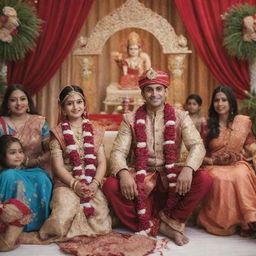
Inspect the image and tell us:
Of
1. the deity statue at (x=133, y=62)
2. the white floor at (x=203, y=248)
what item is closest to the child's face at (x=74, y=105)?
the white floor at (x=203, y=248)

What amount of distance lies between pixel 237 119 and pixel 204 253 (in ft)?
4.82

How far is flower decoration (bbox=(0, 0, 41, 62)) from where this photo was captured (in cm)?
484

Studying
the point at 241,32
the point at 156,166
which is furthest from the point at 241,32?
the point at 156,166

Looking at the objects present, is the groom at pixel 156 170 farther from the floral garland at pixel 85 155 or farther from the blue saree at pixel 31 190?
the blue saree at pixel 31 190

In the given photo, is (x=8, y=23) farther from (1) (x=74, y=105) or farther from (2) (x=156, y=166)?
(2) (x=156, y=166)

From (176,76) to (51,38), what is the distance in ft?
6.21

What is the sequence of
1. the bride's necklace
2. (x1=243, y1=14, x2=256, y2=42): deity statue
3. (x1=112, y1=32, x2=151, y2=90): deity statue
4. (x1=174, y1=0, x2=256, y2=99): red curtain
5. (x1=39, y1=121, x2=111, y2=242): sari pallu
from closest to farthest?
1. (x1=39, y1=121, x2=111, y2=242): sari pallu
2. the bride's necklace
3. (x1=243, y1=14, x2=256, y2=42): deity statue
4. (x1=174, y1=0, x2=256, y2=99): red curtain
5. (x1=112, y1=32, x2=151, y2=90): deity statue

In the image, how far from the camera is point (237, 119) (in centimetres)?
383

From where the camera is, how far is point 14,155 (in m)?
3.40

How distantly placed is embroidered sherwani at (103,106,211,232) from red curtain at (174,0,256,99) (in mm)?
2029

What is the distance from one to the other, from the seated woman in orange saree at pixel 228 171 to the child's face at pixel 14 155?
169 cm

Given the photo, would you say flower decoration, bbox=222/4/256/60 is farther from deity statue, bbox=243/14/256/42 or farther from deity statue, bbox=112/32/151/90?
deity statue, bbox=112/32/151/90

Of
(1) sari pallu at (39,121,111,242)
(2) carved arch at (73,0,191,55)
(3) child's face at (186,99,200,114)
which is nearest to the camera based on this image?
(1) sari pallu at (39,121,111,242)

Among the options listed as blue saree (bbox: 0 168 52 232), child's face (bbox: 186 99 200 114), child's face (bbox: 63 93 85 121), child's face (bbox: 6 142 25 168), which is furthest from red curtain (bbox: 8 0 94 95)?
blue saree (bbox: 0 168 52 232)
